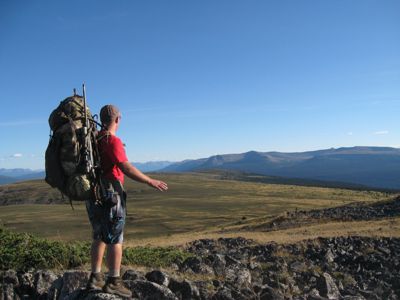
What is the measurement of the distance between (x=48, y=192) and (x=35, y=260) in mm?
184454

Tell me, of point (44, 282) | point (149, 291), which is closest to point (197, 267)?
point (149, 291)

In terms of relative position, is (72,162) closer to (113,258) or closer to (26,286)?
(113,258)

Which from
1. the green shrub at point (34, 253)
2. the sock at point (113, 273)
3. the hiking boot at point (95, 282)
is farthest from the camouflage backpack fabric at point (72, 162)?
the green shrub at point (34, 253)

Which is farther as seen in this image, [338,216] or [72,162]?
[338,216]

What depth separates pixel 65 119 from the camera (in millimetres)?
6836

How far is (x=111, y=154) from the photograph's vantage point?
6.77 metres

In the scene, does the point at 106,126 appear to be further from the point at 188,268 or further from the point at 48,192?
the point at 48,192

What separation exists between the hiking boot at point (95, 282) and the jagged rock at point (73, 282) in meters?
0.39

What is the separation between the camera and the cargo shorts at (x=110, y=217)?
266 inches

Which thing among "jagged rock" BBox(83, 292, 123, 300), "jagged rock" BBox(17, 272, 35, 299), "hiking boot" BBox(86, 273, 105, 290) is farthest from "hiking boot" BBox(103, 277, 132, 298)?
"jagged rock" BBox(17, 272, 35, 299)

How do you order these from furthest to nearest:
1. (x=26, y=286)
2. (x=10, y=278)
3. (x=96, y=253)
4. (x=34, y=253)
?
(x=34, y=253), (x=10, y=278), (x=26, y=286), (x=96, y=253)

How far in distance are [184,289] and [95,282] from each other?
169 centimetres

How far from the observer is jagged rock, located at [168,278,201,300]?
7730 millimetres

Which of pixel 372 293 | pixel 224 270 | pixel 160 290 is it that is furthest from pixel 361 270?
pixel 160 290
